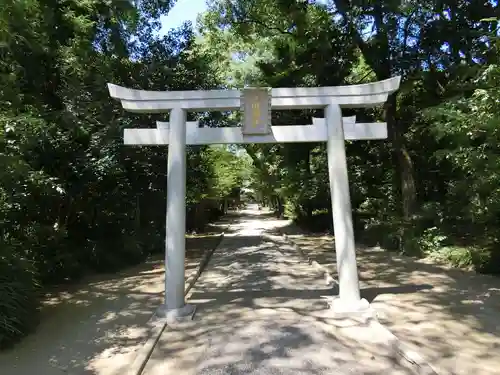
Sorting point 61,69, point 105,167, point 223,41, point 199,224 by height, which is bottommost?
point 199,224

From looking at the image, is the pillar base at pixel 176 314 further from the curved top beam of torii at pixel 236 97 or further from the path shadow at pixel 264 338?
the curved top beam of torii at pixel 236 97

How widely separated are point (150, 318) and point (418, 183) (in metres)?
11.4

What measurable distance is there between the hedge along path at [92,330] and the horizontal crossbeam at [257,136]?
9.28ft

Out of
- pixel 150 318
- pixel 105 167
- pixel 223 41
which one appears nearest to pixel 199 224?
pixel 223 41

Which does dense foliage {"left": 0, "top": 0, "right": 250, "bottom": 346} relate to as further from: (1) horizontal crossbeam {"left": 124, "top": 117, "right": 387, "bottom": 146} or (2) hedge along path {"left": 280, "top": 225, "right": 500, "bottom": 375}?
(2) hedge along path {"left": 280, "top": 225, "right": 500, "bottom": 375}

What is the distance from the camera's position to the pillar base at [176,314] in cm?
598

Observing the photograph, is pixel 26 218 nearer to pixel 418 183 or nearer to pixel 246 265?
pixel 246 265

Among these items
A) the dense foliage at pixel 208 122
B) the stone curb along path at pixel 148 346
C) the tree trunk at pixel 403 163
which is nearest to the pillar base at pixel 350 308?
the stone curb along path at pixel 148 346

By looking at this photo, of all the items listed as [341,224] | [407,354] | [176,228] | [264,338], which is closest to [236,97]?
[176,228]

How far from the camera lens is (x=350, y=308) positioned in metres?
6.07

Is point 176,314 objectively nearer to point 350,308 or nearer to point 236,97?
point 350,308

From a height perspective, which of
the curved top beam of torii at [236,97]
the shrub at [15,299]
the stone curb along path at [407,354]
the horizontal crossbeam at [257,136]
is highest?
the curved top beam of torii at [236,97]

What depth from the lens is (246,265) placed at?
1105 centimetres

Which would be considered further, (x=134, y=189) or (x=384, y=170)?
(x=384, y=170)
